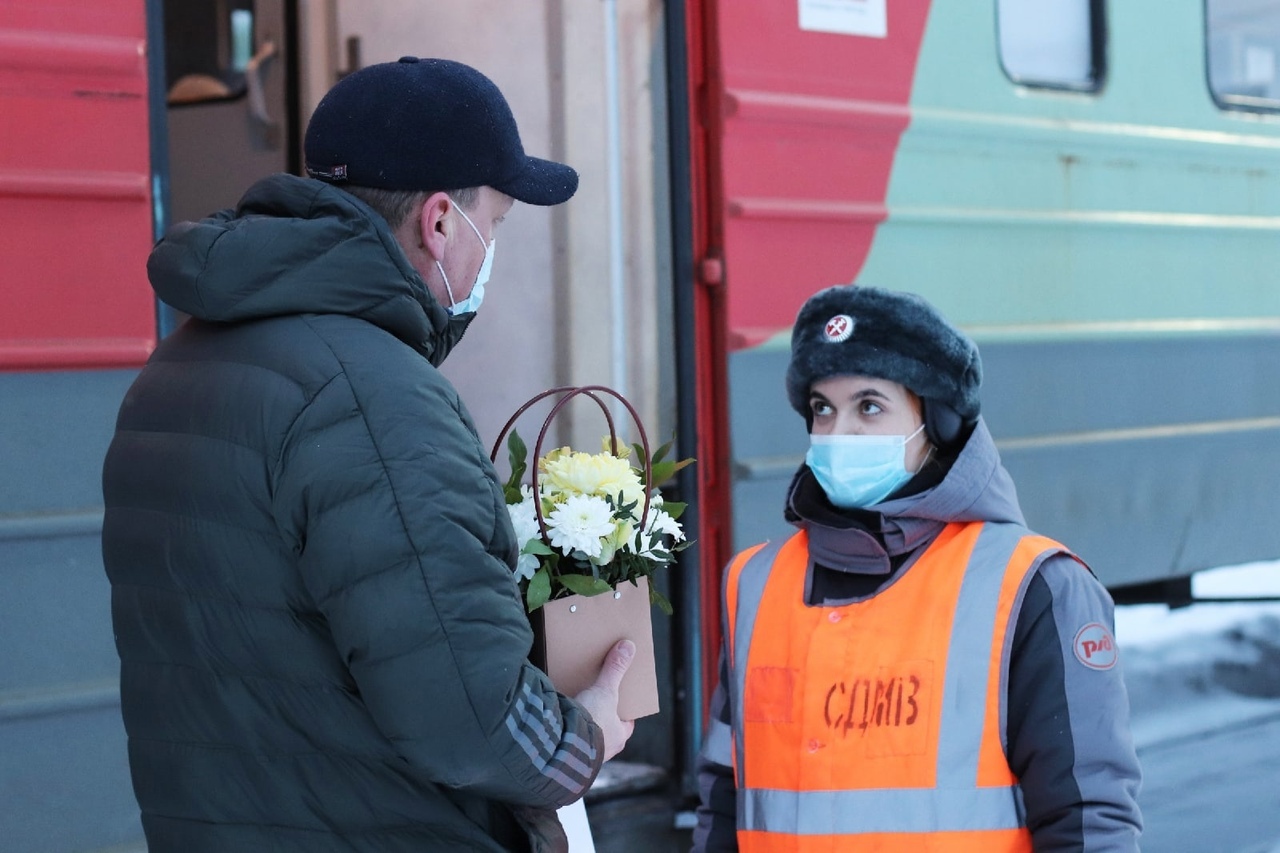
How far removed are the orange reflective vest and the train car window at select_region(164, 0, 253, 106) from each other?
263cm

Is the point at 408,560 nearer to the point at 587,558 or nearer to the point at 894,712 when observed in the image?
the point at 587,558

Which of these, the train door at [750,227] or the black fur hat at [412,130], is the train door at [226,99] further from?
the black fur hat at [412,130]

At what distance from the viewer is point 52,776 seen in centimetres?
236

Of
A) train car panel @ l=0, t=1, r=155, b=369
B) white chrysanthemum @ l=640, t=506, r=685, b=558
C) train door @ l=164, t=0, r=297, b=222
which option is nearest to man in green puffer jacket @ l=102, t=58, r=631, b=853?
white chrysanthemum @ l=640, t=506, r=685, b=558

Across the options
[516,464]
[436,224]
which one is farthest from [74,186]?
[436,224]

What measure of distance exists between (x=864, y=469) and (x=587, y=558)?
14.9 inches

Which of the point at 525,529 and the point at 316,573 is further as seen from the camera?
the point at 525,529

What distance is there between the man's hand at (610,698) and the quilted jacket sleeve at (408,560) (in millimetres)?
229

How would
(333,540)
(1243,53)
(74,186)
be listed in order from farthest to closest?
1. (1243,53)
2. (74,186)
3. (333,540)

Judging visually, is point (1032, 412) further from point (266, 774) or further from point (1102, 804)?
point (266, 774)

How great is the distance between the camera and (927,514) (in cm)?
173

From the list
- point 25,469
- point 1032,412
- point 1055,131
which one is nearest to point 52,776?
point 25,469

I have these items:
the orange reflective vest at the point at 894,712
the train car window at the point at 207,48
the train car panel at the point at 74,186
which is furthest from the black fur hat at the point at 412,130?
the train car window at the point at 207,48

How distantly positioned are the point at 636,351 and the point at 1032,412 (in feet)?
3.48
